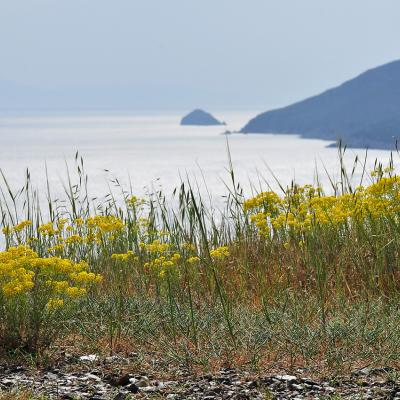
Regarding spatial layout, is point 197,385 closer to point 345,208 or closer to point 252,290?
point 252,290

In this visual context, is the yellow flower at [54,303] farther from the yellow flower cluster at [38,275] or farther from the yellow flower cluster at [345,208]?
the yellow flower cluster at [345,208]

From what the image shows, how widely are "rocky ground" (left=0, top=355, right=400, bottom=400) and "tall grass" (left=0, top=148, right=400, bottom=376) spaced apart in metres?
0.18

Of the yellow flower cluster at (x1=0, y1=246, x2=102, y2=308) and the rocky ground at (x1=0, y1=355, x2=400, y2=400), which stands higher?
the yellow flower cluster at (x1=0, y1=246, x2=102, y2=308)

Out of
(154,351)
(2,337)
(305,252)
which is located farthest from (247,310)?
(2,337)

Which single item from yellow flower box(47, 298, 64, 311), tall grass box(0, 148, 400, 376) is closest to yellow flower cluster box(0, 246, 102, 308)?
yellow flower box(47, 298, 64, 311)

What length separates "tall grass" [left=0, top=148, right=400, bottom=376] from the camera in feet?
17.5

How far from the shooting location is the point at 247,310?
6.01 m

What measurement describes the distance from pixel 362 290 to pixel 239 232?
1822mm

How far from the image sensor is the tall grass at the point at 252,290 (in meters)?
5.33

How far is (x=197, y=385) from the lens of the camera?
190 inches

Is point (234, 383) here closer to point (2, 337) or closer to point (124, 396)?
point (124, 396)

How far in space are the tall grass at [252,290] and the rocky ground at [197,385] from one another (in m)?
0.18

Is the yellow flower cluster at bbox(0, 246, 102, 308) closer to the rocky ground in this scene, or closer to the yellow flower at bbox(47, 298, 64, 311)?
the yellow flower at bbox(47, 298, 64, 311)

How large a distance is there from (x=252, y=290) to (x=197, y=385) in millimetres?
2185
